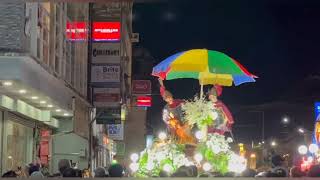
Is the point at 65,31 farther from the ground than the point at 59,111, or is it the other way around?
the point at 65,31

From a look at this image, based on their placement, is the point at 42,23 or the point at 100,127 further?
the point at 100,127

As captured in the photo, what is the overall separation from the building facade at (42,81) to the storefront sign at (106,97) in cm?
60

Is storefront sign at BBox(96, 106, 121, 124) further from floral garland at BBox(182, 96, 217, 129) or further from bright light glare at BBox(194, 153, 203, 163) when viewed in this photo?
bright light glare at BBox(194, 153, 203, 163)

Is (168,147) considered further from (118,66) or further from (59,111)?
(118,66)

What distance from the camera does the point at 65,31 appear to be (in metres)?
24.2

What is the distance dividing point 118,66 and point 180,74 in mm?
14621

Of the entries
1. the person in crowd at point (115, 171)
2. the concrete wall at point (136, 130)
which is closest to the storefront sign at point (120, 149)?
the concrete wall at point (136, 130)

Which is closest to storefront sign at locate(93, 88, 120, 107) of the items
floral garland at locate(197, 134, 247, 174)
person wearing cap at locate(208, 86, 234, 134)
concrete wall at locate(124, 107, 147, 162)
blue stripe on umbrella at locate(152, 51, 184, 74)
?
blue stripe on umbrella at locate(152, 51, 184, 74)

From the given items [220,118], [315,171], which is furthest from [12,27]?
[315,171]

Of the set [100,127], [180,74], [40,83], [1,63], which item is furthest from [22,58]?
[100,127]

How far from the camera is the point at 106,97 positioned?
30.1 metres

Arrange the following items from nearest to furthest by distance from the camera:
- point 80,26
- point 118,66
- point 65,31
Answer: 1. point 65,31
2. point 80,26
3. point 118,66

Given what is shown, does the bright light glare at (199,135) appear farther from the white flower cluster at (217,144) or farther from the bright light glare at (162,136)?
the bright light glare at (162,136)

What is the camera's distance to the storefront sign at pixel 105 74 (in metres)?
29.2
